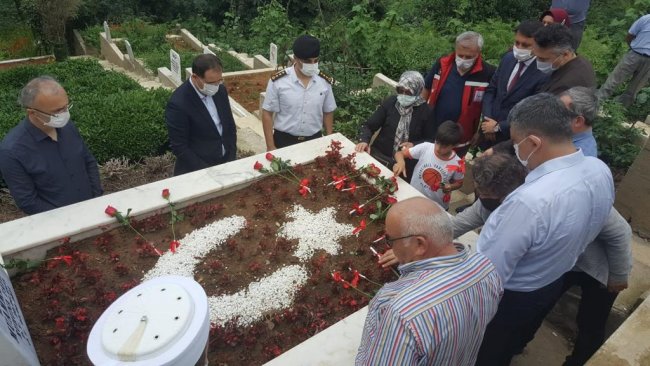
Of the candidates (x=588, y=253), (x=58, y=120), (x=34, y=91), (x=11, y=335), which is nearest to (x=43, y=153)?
(x=58, y=120)

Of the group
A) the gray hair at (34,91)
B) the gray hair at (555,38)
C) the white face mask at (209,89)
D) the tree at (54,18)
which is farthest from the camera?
the tree at (54,18)

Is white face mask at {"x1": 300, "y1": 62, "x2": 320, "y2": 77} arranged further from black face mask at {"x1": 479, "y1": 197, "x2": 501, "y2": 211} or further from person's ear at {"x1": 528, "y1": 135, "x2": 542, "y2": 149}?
person's ear at {"x1": 528, "y1": 135, "x2": 542, "y2": 149}

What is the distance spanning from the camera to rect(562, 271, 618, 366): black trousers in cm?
315

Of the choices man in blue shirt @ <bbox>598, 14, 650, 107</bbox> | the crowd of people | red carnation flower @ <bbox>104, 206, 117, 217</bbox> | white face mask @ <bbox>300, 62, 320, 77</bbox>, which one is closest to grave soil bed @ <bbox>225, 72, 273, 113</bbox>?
the crowd of people

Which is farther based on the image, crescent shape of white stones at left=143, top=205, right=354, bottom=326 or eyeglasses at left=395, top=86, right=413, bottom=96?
eyeglasses at left=395, top=86, right=413, bottom=96

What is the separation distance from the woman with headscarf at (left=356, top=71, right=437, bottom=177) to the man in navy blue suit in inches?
27.4

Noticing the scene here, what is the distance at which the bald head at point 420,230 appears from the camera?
1.91 meters

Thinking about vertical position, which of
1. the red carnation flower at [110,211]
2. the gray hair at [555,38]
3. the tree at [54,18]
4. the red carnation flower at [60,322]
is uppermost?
the gray hair at [555,38]

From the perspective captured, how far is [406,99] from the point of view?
423 cm

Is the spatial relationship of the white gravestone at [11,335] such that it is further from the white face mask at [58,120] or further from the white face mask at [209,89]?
the white face mask at [209,89]

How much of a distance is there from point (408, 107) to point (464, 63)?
0.87m

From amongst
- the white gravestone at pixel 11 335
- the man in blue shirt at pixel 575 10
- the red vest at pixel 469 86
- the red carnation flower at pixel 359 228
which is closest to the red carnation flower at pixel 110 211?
the white gravestone at pixel 11 335

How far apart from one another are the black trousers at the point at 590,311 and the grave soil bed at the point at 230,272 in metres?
1.36

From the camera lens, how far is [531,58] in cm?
445
